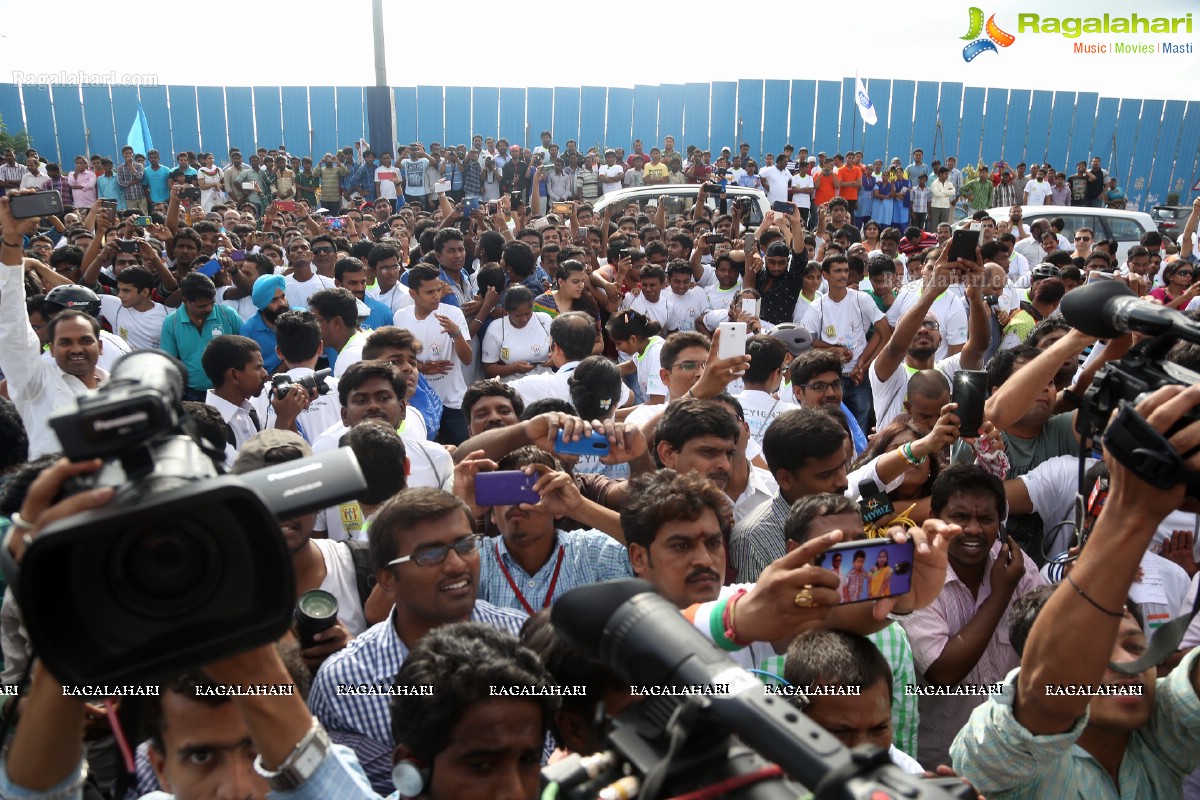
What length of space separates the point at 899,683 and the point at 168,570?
2.18m

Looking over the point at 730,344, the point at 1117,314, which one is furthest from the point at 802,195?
the point at 1117,314

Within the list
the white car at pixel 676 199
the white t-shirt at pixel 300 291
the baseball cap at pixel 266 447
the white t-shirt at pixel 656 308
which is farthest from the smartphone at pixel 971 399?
the white car at pixel 676 199

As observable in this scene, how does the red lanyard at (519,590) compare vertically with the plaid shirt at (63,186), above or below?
below

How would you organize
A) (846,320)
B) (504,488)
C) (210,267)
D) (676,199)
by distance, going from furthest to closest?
1. (676,199)
2. (210,267)
3. (846,320)
4. (504,488)

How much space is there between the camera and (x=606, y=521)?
3514 millimetres

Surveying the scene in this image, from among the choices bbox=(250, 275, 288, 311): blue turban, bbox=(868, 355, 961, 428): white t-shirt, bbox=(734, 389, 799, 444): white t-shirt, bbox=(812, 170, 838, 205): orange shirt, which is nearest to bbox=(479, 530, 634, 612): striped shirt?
bbox=(734, 389, 799, 444): white t-shirt

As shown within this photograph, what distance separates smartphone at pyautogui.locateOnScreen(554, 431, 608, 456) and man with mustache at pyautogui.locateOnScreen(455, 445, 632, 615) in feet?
0.39

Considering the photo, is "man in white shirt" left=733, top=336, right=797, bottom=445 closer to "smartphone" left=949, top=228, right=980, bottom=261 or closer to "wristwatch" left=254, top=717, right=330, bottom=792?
"smartphone" left=949, top=228, right=980, bottom=261

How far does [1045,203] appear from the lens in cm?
2003

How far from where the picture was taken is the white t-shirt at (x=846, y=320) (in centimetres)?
795

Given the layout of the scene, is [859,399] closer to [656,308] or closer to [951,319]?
[951,319]

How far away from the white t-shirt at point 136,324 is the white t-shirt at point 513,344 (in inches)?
98.1

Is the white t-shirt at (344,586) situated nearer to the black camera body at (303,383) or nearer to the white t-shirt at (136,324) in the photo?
the black camera body at (303,383)

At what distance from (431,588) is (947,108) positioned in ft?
92.0
